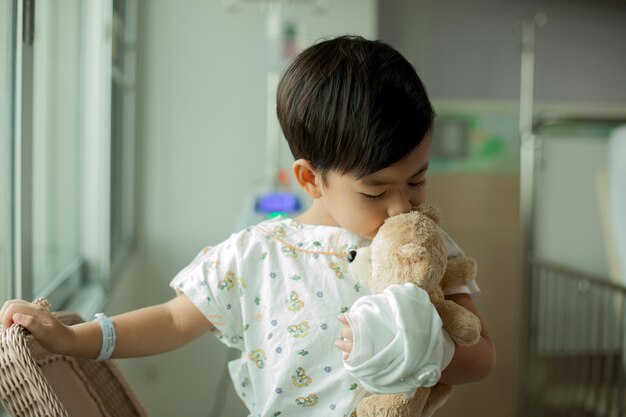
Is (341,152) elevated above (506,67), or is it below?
below

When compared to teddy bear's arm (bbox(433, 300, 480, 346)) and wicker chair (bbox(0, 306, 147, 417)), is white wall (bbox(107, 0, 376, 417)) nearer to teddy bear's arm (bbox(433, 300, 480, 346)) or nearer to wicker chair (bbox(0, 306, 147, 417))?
wicker chair (bbox(0, 306, 147, 417))

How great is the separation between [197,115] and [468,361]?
180 cm

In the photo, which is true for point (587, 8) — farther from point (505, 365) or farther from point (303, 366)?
point (303, 366)

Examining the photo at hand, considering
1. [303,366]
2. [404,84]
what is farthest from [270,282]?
[404,84]

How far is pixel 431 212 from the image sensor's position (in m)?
0.89

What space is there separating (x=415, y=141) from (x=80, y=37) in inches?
57.9

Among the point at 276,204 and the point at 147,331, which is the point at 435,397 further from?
the point at 276,204

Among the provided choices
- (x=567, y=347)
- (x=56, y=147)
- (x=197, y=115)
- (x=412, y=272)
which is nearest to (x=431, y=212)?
(x=412, y=272)

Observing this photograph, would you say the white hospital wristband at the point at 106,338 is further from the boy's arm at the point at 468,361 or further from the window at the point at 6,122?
the boy's arm at the point at 468,361

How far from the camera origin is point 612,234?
2619 millimetres

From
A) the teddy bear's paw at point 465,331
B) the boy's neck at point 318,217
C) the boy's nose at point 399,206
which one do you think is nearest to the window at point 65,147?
the boy's neck at point 318,217

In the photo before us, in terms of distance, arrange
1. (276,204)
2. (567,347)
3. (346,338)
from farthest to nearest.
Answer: (567,347), (276,204), (346,338)

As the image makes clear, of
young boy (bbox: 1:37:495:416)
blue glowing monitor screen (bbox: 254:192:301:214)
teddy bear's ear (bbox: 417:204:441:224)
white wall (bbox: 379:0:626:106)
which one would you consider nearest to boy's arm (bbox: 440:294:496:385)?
young boy (bbox: 1:37:495:416)

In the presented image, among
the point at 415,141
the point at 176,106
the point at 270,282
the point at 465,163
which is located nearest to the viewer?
the point at 415,141
